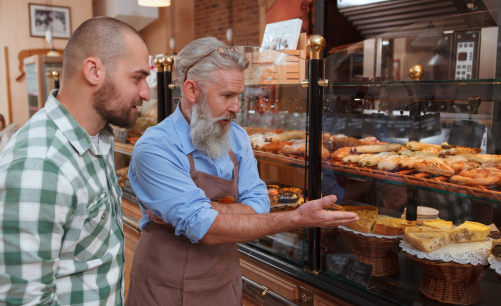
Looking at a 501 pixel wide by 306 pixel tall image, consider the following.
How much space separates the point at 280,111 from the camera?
2285 mm

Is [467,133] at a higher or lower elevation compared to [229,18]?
lower

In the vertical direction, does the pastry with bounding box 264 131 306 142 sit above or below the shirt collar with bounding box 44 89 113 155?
below

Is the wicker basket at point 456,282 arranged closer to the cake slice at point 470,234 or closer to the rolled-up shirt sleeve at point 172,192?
the cake slice at point 470,234

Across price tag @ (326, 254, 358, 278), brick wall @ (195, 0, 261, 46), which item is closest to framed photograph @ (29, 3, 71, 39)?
brick wall @ (195, 0, 261, 46)

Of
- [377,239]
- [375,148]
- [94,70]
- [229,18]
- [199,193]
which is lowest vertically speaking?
[377,239]

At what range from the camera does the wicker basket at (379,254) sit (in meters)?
1.61

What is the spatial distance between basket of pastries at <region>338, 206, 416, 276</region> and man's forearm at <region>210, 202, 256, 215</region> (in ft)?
1.69

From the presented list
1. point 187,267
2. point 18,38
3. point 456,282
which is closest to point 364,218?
point 456,282

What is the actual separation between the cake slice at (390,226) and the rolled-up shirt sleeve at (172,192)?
2.59 ft

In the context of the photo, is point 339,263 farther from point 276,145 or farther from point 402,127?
point 402,127

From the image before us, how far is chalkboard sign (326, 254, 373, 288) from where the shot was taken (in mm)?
1640

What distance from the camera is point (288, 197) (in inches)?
84.9

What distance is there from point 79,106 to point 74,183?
0.25 m

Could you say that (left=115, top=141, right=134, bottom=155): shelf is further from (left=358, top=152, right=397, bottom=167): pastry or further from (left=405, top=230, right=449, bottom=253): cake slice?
(left=405, top=230, right=449, bottom=253): cake slice
